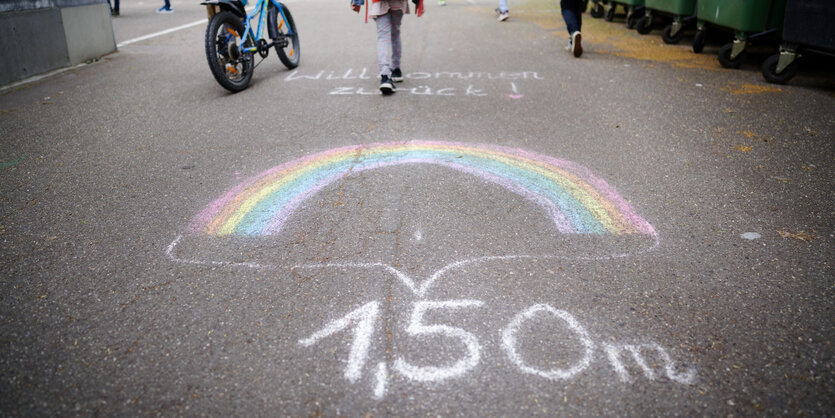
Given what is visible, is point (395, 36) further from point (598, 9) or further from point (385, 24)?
point (598, 9)

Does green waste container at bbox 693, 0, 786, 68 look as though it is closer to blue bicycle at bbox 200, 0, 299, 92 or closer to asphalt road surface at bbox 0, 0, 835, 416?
asphalt road surface at bbox 0, 0, 835, 416

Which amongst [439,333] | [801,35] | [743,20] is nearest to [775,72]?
[801,35]

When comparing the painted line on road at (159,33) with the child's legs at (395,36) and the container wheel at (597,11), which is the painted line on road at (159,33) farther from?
the container wheel at (597,11)

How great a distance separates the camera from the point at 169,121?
17.3 feet

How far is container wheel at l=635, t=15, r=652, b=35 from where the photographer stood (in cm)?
952

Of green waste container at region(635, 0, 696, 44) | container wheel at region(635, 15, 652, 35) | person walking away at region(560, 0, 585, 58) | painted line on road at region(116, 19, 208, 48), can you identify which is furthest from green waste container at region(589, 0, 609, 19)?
painted line on road at region(116, 19, 208, 48)

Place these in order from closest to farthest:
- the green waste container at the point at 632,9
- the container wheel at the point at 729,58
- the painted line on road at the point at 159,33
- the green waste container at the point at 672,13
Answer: the container wheel at the point at 729,58 → the green waste container at the point at 672,13 → the painted line on road at the point at 159,33 → the green waste container at the point at 632,9

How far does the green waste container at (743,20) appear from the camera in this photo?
20.6ft

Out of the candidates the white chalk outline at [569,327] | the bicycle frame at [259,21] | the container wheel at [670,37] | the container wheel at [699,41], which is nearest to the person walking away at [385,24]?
the bicycle frame at [259,21]

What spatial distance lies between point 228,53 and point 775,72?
631cm

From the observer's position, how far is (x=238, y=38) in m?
6.25

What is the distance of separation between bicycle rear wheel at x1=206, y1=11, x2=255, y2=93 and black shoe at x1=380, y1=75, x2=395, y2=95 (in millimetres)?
1714

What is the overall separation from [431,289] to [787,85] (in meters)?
5.63

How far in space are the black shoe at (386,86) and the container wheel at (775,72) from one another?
4.39 m
